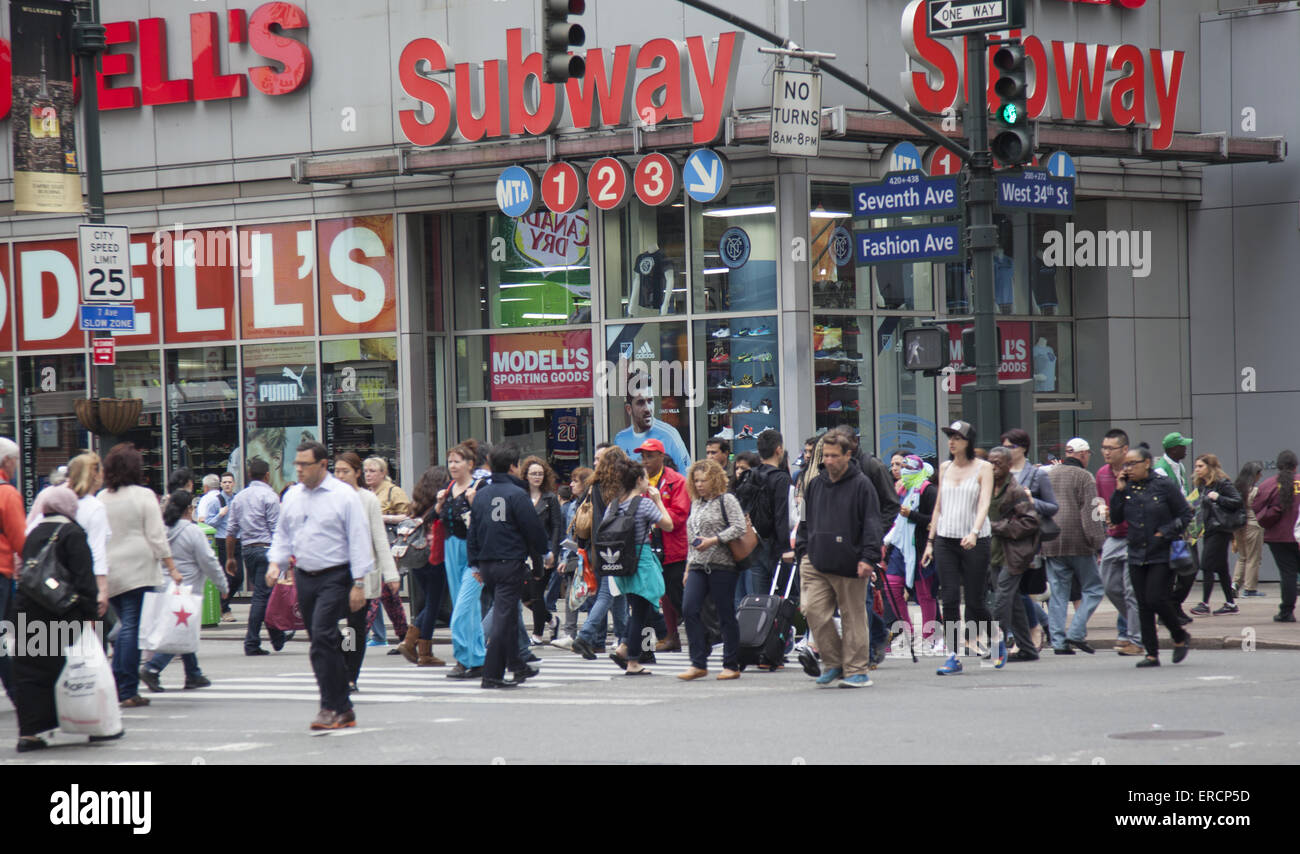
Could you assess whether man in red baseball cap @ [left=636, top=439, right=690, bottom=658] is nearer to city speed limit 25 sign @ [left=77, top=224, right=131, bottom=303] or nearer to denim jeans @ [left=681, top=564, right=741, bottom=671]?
denim jeans @ [left=681, top=564, right=741, bottom=671]

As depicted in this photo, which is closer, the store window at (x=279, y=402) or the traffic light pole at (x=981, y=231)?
the traffic light pole at (x=981, y=231)

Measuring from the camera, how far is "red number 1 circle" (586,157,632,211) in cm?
2144

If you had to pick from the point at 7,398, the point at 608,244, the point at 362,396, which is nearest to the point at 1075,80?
the point at 608,244

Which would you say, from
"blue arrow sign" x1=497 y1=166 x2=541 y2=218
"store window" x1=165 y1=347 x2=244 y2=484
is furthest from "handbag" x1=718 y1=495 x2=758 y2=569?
"store window" x1=165 y1=347 x2=244 y2=484

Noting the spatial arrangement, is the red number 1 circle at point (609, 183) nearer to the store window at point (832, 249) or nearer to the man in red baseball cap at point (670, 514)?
the store window at point (832, 249)

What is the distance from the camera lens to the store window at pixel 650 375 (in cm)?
2236

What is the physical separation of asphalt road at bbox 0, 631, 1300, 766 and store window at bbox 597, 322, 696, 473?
7.92 metres

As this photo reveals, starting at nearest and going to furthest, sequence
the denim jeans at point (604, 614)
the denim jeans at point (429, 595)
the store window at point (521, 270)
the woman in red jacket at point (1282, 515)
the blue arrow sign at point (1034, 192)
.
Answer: the denim jeans at point (604, 614) < the denim jeans at point (429, 595) < the blue arrow sign at point (1034, 192) < the woman in red jacket at point (1282, 515) < the store window at point (521, 270)

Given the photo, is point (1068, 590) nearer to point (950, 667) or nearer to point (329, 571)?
point (950, 667)

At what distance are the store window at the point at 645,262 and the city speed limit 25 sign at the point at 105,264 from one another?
7.04m

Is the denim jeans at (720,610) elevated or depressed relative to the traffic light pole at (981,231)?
depressed

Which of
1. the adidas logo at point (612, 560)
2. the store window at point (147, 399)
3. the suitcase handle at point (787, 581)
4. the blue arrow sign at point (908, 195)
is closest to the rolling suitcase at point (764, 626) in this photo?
the suitcase handle at point (787, 581)

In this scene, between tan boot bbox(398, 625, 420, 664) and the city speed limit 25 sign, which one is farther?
the city speed limit 25 sign
